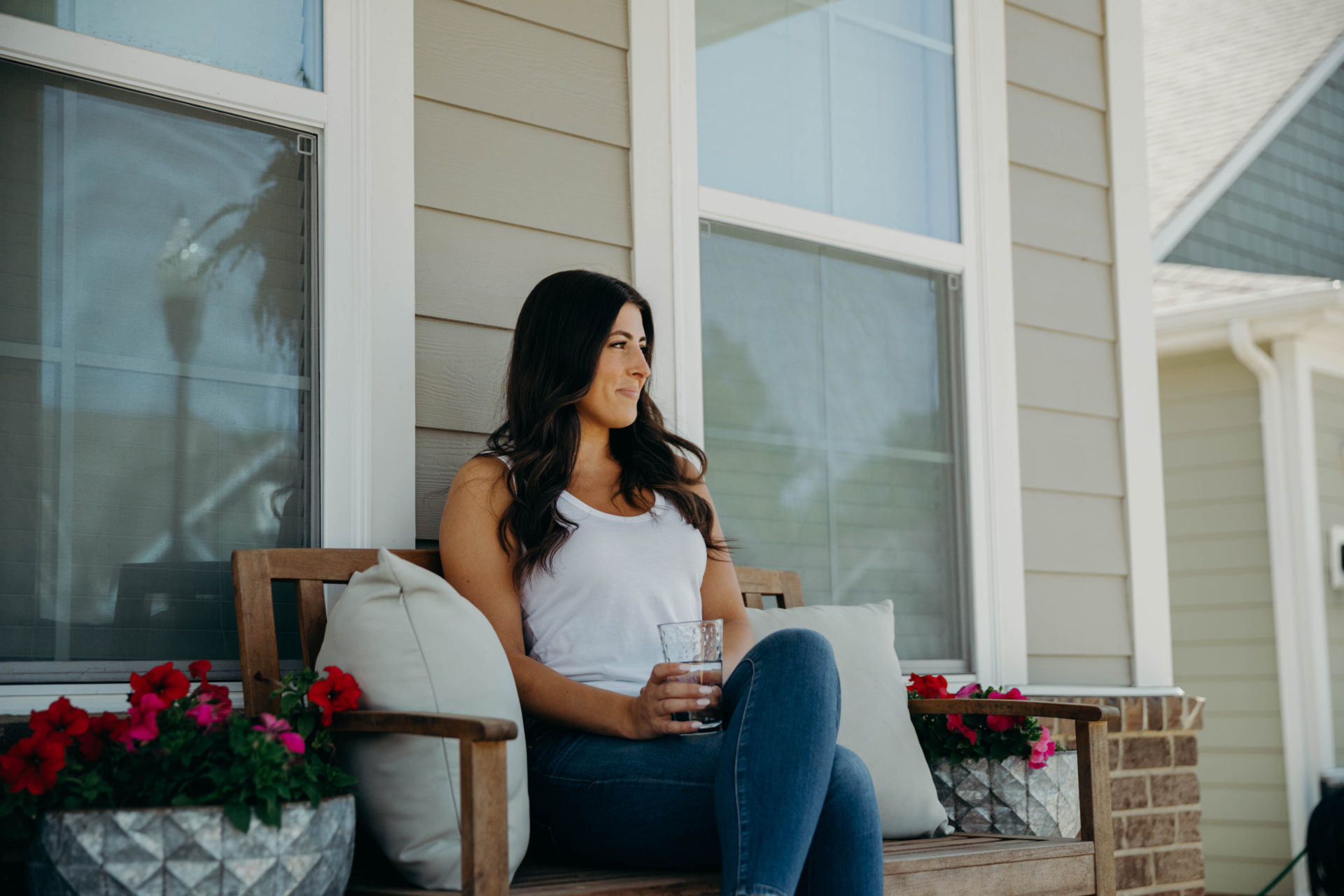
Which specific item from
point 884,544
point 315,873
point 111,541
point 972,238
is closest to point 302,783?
point 315,873

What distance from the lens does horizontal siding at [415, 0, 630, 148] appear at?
2346mm

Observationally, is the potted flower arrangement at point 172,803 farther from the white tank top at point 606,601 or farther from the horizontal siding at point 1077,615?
the horizontal siding at point 1077,615

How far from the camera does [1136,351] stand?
3.42 m

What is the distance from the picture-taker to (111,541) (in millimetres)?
1961

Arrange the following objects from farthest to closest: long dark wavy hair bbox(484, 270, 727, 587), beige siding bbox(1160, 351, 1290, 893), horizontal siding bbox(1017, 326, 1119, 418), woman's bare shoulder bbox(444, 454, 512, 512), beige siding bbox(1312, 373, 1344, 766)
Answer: beige siding bbox(1312, 373, 1344, 766) < beige siding bbox(1160, 351, 1290, 893) < horizontal siding bbox(1017, 326, 1119, 418) < long dark wavy hair bbox(484, 270, 727, 587) < woman's bare shoulder bbox(444, 454, 512, 512)

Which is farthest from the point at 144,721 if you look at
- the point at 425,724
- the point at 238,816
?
the point at 425,724

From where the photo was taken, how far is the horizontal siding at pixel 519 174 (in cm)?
233

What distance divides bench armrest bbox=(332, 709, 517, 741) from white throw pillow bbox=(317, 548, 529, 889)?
0.03m

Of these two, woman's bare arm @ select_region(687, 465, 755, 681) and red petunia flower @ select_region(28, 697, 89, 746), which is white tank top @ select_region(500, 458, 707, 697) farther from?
red petunia flower @ select_region(28, 697, 89, 746)

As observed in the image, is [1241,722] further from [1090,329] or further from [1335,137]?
[1335,137]

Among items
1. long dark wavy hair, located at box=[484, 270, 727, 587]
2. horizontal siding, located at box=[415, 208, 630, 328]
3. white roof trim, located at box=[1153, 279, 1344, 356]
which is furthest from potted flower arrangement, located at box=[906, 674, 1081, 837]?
white roof trim, located at box=[1153, 279, 1344, 356]

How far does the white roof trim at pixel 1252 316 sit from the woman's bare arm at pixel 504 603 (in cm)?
384

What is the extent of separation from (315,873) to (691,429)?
1367mm

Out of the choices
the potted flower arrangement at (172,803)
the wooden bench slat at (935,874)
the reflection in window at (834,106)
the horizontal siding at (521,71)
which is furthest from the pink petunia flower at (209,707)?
the reflection in window at (834,106)
